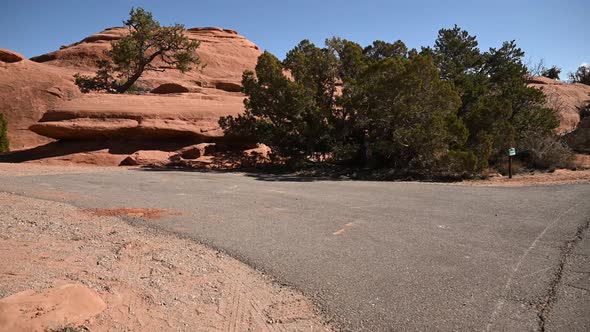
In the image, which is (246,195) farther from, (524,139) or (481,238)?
(524,139)

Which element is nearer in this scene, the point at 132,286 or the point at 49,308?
the point at 49,308

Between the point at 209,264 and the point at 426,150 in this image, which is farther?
the point at 426,150

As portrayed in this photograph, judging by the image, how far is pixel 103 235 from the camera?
687cm

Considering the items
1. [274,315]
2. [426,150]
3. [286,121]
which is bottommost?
[274,315]

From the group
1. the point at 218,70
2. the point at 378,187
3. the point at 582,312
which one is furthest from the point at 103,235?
the point at 218,70

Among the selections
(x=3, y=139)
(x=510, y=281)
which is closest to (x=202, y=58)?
(x=3, y=139)

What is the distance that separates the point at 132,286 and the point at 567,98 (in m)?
39.7

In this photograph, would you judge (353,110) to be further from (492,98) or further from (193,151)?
(193,151)

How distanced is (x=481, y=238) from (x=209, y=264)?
4.40 metres

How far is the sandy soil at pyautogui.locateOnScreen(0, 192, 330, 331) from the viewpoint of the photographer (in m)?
3.90

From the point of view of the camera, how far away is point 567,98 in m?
35.2

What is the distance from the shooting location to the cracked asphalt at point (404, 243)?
4316 mm

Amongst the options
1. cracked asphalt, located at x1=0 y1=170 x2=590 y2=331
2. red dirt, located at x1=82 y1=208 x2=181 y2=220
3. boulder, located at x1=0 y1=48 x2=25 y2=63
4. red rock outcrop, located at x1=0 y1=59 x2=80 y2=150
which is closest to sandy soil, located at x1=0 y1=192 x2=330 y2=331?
cracked asphalt, located at x1=0 y1=170 x2=590 y2=331

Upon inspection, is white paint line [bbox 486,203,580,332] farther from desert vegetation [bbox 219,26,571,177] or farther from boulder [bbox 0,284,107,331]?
desert vegetation [bbox 219,26,571,177]
